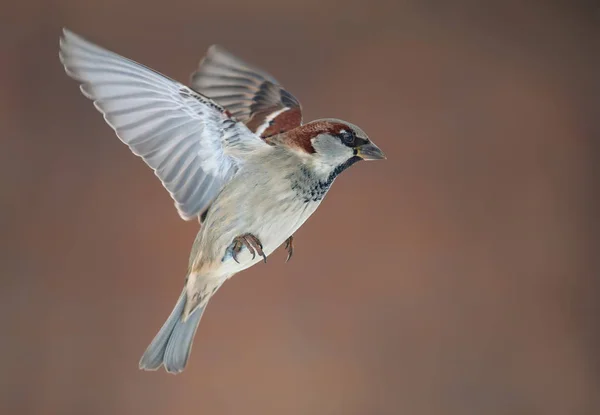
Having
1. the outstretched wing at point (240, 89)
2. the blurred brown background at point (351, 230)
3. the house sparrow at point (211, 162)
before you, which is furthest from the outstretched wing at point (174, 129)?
the blurred brown background at point (351, 230)

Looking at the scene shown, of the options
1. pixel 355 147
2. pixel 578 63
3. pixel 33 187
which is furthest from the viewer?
pixel 578 63

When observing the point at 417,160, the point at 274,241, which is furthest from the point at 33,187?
the point at 274,241

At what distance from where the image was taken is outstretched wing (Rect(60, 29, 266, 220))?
54 centimetres

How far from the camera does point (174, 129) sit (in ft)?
2.01

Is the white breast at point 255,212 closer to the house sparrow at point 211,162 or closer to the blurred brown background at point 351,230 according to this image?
the house sparrow at point 211,162

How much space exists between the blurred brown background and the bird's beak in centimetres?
90

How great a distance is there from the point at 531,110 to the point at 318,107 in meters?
0.45

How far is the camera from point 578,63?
1629mm

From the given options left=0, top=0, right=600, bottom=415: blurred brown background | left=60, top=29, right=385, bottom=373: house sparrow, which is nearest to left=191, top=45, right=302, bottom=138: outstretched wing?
left=60, top=29, right=385, bottom=373: house sparrow

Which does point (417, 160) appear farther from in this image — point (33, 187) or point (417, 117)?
point (33, 187)

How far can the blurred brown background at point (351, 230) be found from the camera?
138 cm

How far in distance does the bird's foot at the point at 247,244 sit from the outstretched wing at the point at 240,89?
0.78 feet

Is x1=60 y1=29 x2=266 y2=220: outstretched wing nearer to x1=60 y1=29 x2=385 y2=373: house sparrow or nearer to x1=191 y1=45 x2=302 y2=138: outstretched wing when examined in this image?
x1=60 y1=29 x2=385 y2=373: house sparrow

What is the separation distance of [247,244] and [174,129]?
4.7 inches
